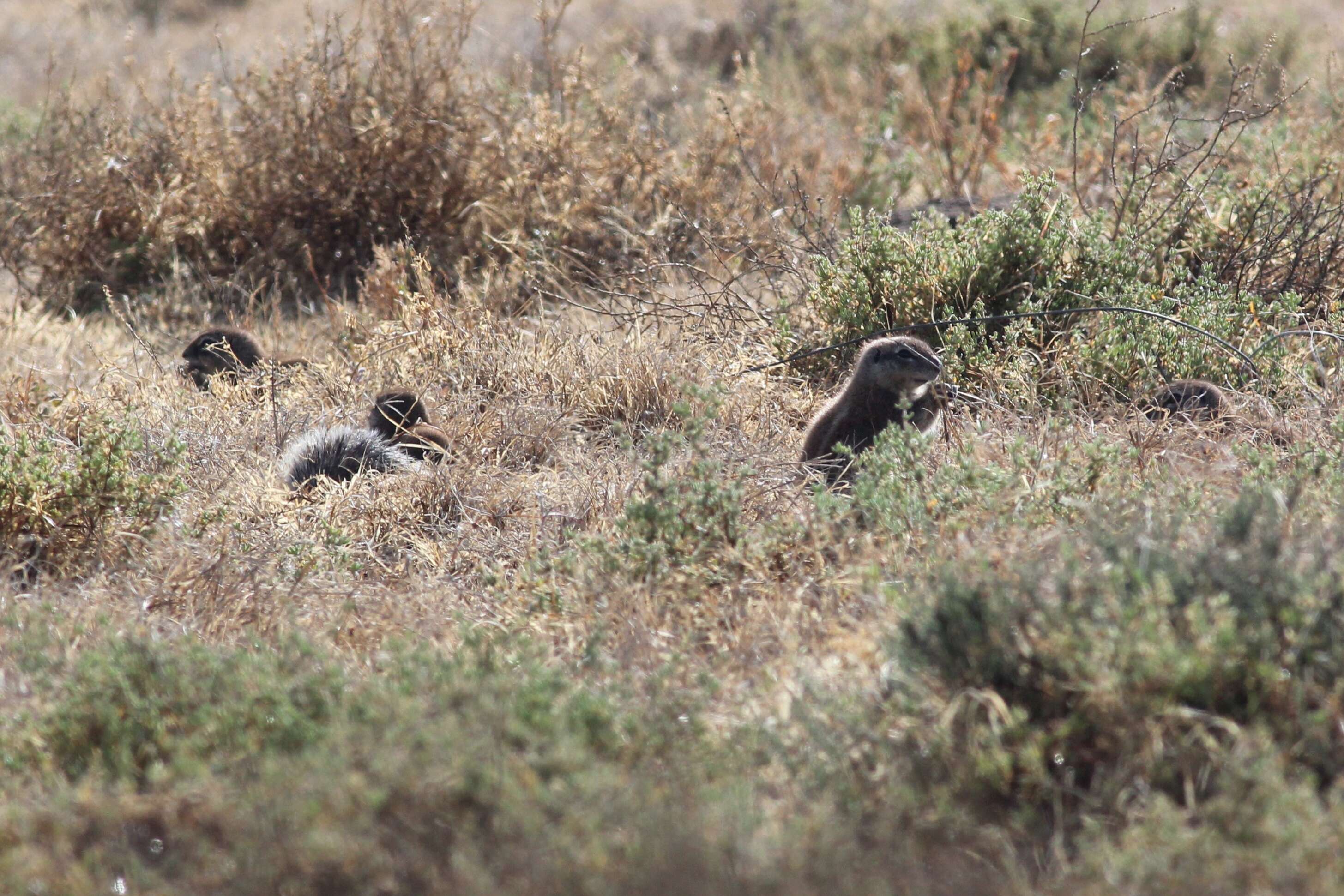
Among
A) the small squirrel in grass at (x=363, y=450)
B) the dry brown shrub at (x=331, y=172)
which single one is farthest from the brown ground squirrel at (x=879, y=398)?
the dry brown shrub at (x=331, y=172)

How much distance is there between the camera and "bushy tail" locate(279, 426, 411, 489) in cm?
678

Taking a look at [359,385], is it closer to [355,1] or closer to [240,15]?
[355,1]

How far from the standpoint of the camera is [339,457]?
22.5 ft

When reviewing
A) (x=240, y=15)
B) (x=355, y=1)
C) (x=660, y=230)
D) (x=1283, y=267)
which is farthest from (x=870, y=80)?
(x=240, y=15)

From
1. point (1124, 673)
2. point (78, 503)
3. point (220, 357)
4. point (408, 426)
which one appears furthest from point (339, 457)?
point (1124, 673)

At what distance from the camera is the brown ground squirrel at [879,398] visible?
642 centimetres

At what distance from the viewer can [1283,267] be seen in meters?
8.02

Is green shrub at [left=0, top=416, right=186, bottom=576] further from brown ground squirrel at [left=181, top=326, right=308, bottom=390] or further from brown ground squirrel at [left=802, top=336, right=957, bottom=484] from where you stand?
brown ground squirrel at [left=802, top=336, right=957, bottom=484]

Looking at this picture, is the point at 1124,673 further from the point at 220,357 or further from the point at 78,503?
the point at 220,357

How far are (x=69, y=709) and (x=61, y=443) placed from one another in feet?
8.88

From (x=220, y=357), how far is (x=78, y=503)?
2973 mm

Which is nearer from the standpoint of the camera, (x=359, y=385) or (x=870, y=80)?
(x=359, y=385)

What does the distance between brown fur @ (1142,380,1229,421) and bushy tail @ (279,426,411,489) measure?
369 cm

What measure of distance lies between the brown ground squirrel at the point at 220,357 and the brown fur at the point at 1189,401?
4.99 meters
